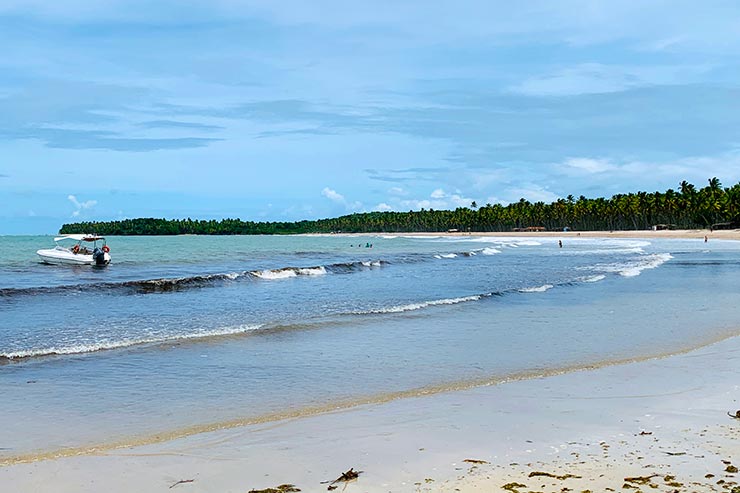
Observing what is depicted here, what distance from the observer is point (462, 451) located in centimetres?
689

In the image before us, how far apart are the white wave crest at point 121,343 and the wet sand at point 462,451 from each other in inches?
292

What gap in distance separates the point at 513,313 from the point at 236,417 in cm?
1269

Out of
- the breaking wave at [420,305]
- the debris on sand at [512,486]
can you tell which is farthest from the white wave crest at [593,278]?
the debris on sand at [512,486]

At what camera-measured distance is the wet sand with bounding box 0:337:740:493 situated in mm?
5953

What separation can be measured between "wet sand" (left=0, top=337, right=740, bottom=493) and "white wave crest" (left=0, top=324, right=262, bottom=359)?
7424 mm

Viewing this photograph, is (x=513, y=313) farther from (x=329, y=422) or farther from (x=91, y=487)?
(x=91, y=487)

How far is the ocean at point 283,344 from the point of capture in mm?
9227

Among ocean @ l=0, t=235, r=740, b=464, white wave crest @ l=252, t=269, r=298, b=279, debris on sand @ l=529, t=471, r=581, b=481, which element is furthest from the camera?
white wave crest @ l=252, t=269, r=298, b=279

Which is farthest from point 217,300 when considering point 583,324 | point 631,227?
point 631,227

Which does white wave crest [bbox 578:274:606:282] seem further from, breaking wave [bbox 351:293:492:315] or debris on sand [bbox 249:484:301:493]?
debris on sand [bbox 249:484:301:493]

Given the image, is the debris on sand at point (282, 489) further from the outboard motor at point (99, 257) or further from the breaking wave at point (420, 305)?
the outboard motor at point (99, 257)

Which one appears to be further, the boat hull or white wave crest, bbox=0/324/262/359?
the boat hull

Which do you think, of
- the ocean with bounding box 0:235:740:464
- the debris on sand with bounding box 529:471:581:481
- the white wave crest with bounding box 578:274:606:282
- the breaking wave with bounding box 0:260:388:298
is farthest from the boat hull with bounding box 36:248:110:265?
the debris on sand with bounding box 529:471:581:481

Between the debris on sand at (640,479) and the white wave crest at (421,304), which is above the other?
the debris on sand at (640,479)
